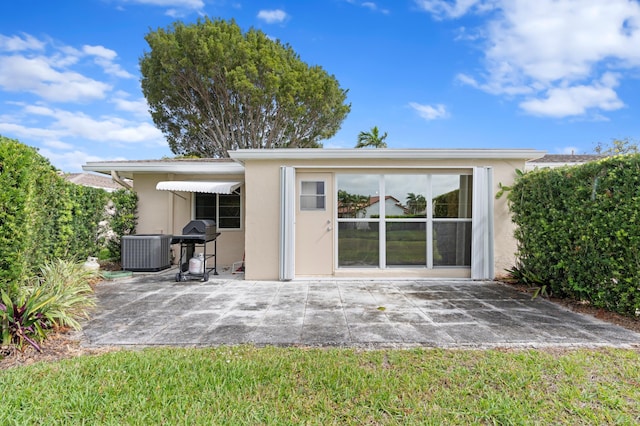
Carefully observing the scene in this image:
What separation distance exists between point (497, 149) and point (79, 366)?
8684 mm

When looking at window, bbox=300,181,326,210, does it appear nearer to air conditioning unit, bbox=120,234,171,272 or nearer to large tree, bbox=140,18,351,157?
air conditioning unit, bbox=120,234,171,272

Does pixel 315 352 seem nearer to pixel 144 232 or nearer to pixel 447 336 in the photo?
pixel 447 336

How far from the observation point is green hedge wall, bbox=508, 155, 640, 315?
4.72 m

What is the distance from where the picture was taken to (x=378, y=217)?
7.78m

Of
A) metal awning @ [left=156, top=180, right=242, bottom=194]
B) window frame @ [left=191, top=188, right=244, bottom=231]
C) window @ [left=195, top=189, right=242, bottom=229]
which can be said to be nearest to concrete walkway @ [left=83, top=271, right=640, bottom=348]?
metal awning @ [left=156, top=180, right=242, bottom=194]

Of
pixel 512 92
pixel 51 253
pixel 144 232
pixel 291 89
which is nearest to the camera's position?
pixel 51 253

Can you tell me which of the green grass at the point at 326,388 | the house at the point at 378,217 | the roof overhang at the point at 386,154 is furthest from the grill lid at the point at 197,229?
the green grass at the point at 326,388

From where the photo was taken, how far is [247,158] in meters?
7.58

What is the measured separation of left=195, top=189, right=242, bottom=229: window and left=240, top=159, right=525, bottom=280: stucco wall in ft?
8.65

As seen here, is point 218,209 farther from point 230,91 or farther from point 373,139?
point 373,139

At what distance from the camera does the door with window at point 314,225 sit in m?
7.83

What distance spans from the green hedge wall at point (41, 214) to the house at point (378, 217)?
Result: 12.2ft

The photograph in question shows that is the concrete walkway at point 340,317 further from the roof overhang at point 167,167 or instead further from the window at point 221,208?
the roof overhang at point 167,167

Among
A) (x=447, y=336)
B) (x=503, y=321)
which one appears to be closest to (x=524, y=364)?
(x=447, y=336)
